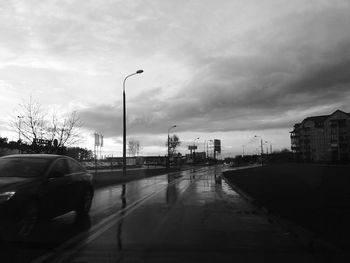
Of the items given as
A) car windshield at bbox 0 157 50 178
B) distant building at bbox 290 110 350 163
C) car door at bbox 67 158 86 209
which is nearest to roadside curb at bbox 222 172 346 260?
car door at bbox 67 158 86 209

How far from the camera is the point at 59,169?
985cm

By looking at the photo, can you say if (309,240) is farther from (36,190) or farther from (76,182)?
(76,182)

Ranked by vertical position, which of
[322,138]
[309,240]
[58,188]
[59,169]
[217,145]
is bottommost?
[309,240]

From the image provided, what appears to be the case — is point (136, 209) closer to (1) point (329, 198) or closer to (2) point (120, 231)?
(2) point (120, 231)

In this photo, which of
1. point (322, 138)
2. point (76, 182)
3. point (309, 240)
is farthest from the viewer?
point (322, 138)

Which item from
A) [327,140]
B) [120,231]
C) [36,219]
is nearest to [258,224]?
[120,231]

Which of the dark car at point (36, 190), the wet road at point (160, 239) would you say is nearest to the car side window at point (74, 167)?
the dark car at point (36, 190)

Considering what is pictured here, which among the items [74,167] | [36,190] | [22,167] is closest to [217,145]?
[74,167]

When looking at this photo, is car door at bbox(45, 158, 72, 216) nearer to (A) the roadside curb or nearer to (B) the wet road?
(B) the wet road

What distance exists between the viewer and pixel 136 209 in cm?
1343

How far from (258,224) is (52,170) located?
5.15 metres

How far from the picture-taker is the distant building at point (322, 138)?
134500 millimetres

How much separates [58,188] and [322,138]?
14945 centimetres

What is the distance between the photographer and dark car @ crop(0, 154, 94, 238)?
7598 mm
